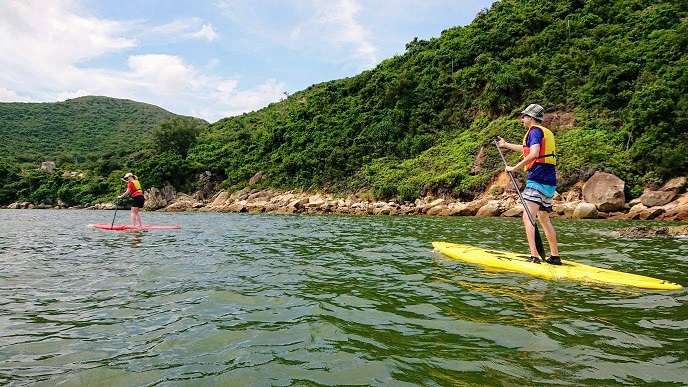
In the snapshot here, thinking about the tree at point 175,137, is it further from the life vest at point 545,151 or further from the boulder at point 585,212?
the life vest at point 545,151

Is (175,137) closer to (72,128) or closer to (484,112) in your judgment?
(484,112)

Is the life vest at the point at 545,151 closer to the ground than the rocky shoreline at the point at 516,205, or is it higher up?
higher up

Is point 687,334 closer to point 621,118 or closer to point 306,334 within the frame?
point 306,334

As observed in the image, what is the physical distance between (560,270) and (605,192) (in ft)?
76.8

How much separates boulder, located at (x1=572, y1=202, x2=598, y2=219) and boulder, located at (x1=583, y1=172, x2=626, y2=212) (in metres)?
1.69

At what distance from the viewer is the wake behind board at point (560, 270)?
17.7 ft

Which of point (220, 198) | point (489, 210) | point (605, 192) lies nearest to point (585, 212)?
point (605, 192)

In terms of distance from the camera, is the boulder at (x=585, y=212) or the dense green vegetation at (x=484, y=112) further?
the dense green vegetation at (x=484, y=112)

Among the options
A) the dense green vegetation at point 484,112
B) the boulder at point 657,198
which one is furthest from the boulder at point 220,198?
the boulder at point 657,198

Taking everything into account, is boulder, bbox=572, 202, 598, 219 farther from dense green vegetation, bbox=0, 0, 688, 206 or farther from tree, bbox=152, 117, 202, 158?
tree, bbox=152, 117, 202, 158

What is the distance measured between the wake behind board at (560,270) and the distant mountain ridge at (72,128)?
3227 inches

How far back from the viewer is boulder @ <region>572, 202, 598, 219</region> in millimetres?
23641

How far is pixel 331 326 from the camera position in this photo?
3865 millimetres

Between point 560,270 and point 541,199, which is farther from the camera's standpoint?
point 541,199
